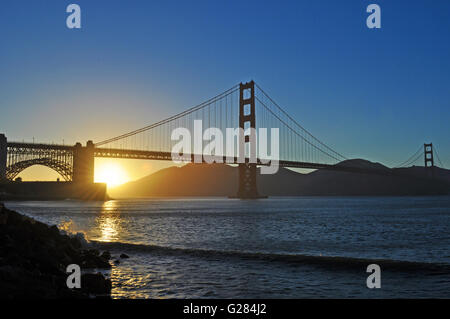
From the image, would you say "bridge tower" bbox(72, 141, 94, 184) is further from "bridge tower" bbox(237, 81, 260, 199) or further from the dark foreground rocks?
the dark foreground rocks

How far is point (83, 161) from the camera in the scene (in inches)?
3152

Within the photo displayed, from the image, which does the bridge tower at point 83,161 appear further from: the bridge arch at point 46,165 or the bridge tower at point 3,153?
the bridge tower at point 3,153

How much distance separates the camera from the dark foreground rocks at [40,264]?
654cm

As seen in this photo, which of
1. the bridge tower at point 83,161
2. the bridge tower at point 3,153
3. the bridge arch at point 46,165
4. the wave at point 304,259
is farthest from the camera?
the bridge tower at point 83,161

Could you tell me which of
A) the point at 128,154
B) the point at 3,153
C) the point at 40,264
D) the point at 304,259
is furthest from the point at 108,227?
the point at 3,153

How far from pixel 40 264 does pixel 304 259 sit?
749cm

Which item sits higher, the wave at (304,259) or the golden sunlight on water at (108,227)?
the wave at (304,259)

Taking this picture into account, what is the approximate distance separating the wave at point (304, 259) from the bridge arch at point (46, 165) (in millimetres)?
67161

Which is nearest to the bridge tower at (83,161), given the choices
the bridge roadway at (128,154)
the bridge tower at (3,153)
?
the bridge roadway at (128,154)

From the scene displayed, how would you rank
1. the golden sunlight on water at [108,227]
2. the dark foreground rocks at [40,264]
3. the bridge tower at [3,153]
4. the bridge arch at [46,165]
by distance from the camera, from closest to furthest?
the dark foreground rocks at [40,264] → the golden sunlight on water at [108,227] → the bridge tower at [3,153] → the bridge arch at [46,165]

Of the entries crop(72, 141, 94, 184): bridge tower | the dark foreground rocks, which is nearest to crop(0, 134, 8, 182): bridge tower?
crop(72, 141, 94, 184): bridge tower

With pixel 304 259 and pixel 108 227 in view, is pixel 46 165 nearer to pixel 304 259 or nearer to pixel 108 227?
pixel 108 227

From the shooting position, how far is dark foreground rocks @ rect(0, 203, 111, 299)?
21.5 feet
